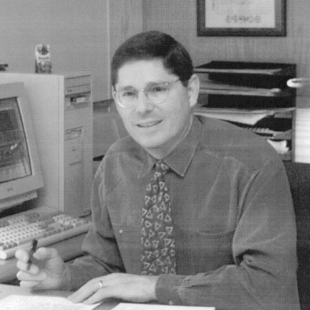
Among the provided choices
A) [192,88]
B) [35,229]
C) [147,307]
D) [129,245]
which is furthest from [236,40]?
[147,307]

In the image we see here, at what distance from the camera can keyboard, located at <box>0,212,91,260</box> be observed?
1983mm

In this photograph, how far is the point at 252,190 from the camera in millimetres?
1591

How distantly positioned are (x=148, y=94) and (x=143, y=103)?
0.9 inches

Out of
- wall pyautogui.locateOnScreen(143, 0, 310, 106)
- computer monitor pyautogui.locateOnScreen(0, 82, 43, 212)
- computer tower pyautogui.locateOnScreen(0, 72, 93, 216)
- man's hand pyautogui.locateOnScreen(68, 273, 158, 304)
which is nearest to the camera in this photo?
man's hand pyautogui.locateOnScreen(68, 273, 158, 304)

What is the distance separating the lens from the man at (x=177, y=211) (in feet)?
4.96

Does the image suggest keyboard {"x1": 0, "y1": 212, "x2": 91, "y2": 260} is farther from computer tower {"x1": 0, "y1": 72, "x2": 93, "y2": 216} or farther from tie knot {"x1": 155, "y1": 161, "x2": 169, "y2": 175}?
Answer: tie knot {"x1": 155, "y1": 161, "x2": 169, "y2": 175}

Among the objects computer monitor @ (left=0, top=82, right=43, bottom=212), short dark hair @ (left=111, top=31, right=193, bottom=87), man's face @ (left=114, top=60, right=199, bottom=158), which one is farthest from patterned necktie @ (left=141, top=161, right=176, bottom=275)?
computer monitor @ (left=0, top=82, right=43, bottom=212)

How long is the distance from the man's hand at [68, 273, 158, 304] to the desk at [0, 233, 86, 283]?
38 cm

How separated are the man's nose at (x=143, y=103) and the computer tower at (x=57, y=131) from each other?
A: 0.87m

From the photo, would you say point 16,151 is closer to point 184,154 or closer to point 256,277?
point 184,154

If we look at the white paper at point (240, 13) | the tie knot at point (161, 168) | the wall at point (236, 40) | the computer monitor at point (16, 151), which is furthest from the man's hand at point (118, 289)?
the white paper at point (240, 13)

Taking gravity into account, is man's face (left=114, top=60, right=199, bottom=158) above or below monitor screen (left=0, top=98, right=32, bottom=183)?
above

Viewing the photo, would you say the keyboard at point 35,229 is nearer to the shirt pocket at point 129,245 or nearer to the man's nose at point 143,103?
the shirt pocket at point 129,245

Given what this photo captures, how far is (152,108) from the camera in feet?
5.24
